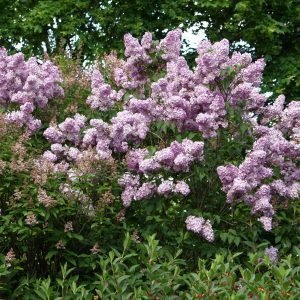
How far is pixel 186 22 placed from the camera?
15.3 m

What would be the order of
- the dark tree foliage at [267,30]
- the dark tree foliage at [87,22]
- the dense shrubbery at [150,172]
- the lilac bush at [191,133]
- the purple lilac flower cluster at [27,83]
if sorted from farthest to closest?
the dark tree foliage at [87,22] < the dark tree foliage at [267,30] < the purple lilac flower cluster at [27,83] < the lilac bush at [191,133] < the dense shrubbery at [150,172]

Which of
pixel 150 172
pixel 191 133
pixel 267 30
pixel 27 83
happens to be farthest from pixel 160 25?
pixel 150 172

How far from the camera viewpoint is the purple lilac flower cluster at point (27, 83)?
722cm

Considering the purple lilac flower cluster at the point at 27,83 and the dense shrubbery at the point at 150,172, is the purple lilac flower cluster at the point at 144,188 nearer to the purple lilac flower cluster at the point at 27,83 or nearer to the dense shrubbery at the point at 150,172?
the dense shrubbery at the point at 150,172

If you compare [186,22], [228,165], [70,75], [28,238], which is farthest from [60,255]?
[186,22]

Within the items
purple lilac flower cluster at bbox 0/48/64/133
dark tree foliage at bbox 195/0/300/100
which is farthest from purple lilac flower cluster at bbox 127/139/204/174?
dark tree foliage at bbox 195/0/300/100

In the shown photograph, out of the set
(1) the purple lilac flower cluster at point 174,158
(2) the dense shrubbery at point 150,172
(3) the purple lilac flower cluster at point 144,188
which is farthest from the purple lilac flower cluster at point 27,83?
(1) the purple lilac flower cluster at point 174,158

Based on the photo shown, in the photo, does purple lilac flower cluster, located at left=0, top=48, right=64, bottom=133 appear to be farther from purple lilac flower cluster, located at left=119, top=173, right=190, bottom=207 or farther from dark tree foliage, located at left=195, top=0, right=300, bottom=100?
dark tree foliage, located at left=195, top=0, right=300, bottom=100

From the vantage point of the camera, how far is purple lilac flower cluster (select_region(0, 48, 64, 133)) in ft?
23.7

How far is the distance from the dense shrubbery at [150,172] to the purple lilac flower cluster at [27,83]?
0.01 meters

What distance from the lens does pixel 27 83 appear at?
23.7 ft

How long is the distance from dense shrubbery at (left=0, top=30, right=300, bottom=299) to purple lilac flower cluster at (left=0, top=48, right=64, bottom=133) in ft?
0.05

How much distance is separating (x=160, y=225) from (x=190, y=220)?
344 millimetres

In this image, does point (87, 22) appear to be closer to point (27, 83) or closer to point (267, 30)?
point (267, 30)
